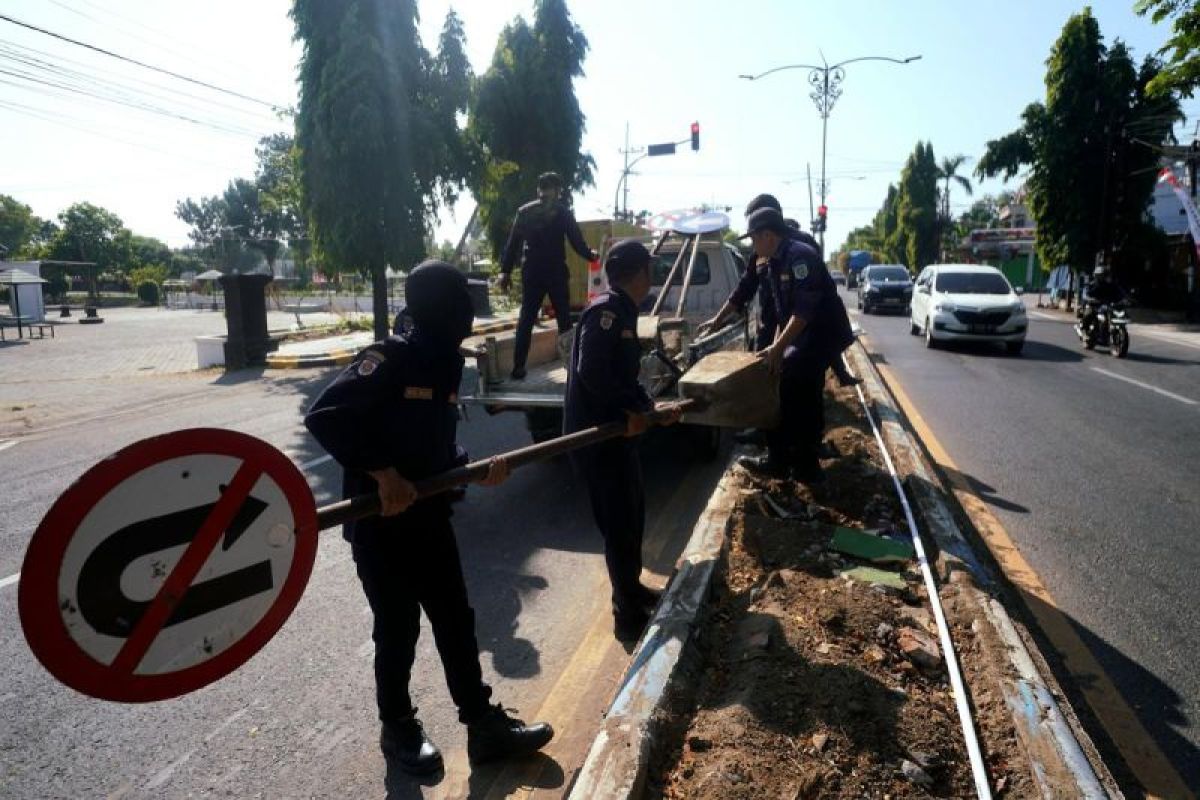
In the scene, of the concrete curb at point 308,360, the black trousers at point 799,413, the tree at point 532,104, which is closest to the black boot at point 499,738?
the black trousers at point 799,413

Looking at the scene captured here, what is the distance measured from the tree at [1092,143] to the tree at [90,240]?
7555 cm

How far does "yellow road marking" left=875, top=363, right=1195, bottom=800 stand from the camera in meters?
2.64

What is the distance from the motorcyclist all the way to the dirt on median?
12.5 meters

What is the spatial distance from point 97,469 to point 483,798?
5.78 ft

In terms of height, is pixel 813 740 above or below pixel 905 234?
below

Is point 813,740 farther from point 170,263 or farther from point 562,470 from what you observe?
point 170,263

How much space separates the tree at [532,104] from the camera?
22.5 meters

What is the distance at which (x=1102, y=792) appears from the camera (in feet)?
7.37

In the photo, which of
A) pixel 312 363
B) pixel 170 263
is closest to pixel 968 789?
pixel 312 363

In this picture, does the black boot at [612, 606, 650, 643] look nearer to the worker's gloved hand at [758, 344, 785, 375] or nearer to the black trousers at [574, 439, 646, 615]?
the black trousers at [574, 439, 646, 615]

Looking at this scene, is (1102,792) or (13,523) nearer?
(1102,792)

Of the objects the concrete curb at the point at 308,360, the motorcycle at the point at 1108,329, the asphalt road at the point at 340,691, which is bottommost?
the asphalt road at the point at 340,691

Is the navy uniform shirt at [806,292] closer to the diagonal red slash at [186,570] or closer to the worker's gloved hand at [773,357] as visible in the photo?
the worker's gloved hand at [773,357]

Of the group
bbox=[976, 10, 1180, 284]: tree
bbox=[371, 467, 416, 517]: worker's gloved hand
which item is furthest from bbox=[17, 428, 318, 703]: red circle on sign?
bbox=[976, 10, 1180, 284]: tree
